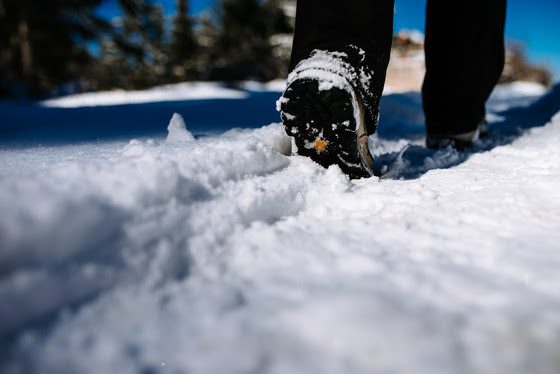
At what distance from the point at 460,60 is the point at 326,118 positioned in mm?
819

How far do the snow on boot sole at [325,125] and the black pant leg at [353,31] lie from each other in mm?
93

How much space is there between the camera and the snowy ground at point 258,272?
0.34 meters

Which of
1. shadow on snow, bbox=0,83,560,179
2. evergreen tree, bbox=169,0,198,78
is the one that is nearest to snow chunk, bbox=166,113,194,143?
shadow on snow, bbox=0,83,560,179

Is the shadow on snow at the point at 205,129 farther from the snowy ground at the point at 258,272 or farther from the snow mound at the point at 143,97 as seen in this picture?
the snow mound at the point at 143,97

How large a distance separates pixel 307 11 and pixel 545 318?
81 cm

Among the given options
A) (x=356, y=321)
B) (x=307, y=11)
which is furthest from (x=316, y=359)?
(x=307, y=11)

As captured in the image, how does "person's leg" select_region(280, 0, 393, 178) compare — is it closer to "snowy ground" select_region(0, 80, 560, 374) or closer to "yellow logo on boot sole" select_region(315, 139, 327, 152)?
"yellow logo on boot sole" select_region(315, 139, 327, 152)

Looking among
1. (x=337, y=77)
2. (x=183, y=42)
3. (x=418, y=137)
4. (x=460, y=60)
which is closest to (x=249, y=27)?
(x=183, y=42)

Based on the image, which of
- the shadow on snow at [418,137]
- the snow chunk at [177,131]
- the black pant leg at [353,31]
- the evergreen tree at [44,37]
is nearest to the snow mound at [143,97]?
the shadow on snow at [418,137]

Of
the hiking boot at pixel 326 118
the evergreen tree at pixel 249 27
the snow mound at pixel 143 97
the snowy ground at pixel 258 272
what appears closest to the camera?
the snowy ground at pixel 258 272

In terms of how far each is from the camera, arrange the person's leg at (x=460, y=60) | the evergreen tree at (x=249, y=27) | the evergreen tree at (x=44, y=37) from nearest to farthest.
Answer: the person's leg at (x=460, y=60) → the evergreen tree at (x=44, y=37) → the evergreen tree at (x=249, y=27)

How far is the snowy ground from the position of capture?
1.13 ft

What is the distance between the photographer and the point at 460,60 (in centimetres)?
124

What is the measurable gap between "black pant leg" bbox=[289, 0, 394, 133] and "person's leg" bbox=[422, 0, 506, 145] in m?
0.56
